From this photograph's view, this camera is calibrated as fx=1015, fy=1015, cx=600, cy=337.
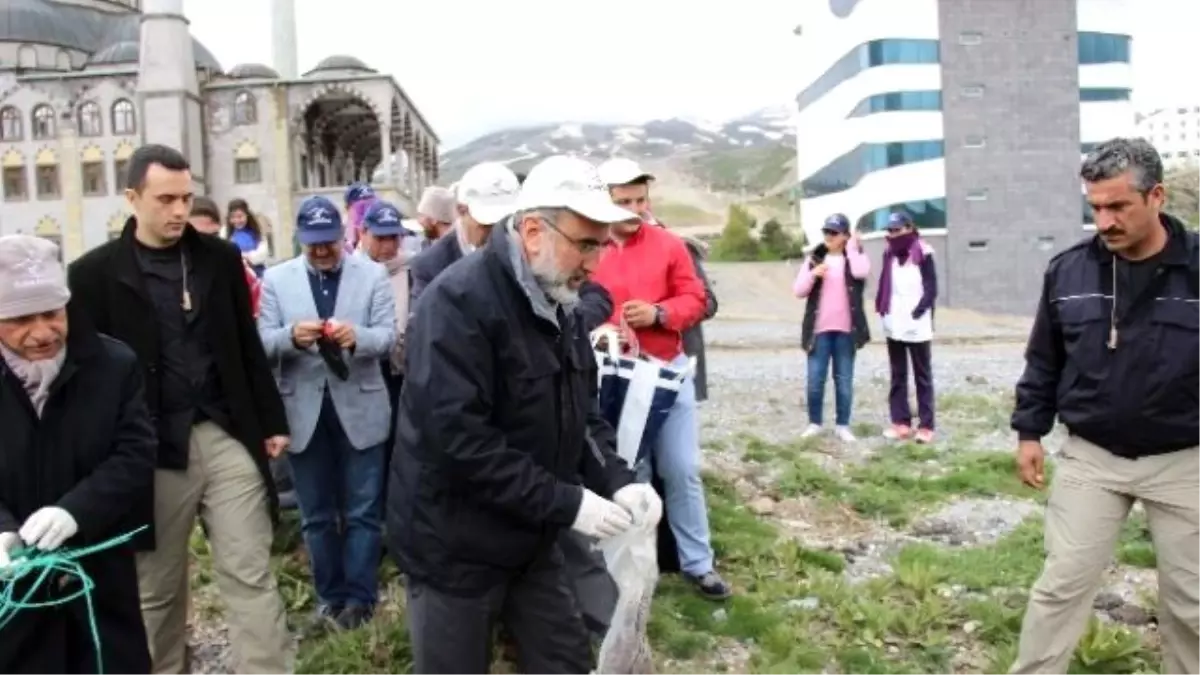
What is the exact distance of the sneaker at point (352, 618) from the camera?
16.7 feet

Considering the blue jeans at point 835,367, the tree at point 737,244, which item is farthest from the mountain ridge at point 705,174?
the blue jeans at point 835,367

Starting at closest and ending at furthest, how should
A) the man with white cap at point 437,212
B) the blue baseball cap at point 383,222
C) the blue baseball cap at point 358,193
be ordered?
the blue baseball cap at point 383,222, the man with white cap at point 437,212, the blue baseball cap at point 358,193

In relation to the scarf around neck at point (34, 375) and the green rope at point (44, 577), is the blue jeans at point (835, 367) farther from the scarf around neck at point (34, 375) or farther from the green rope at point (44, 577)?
the scarf around neck at point (34, 375)

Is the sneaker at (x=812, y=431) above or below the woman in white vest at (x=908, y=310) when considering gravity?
below

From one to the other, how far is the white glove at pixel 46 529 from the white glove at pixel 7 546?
0.07 feet

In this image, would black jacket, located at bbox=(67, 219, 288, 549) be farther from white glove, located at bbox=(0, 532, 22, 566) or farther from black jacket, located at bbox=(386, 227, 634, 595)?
black jacket, located at bbox=(386, 227, 634, 595)

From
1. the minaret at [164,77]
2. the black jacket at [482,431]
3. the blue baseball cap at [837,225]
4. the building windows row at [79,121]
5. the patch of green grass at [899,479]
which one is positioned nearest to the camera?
the black jacket at [482,431]

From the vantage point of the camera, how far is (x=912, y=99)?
154ft

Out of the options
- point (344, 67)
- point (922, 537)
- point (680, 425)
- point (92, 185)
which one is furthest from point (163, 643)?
point (92, 185)

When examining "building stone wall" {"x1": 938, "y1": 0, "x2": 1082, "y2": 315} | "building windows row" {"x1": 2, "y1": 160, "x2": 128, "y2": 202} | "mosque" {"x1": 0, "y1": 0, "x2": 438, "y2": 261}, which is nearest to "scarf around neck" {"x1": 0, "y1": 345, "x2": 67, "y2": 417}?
"mosque" {"x1": 0, "y1": 0, "x2": 438, "y2": 261}

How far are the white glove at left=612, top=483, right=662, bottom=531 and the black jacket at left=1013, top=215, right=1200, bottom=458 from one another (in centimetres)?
189

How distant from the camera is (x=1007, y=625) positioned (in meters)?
5.32

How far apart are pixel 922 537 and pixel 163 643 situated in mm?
4808

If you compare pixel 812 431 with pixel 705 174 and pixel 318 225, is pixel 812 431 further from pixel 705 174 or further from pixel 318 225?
pixel 705 174
